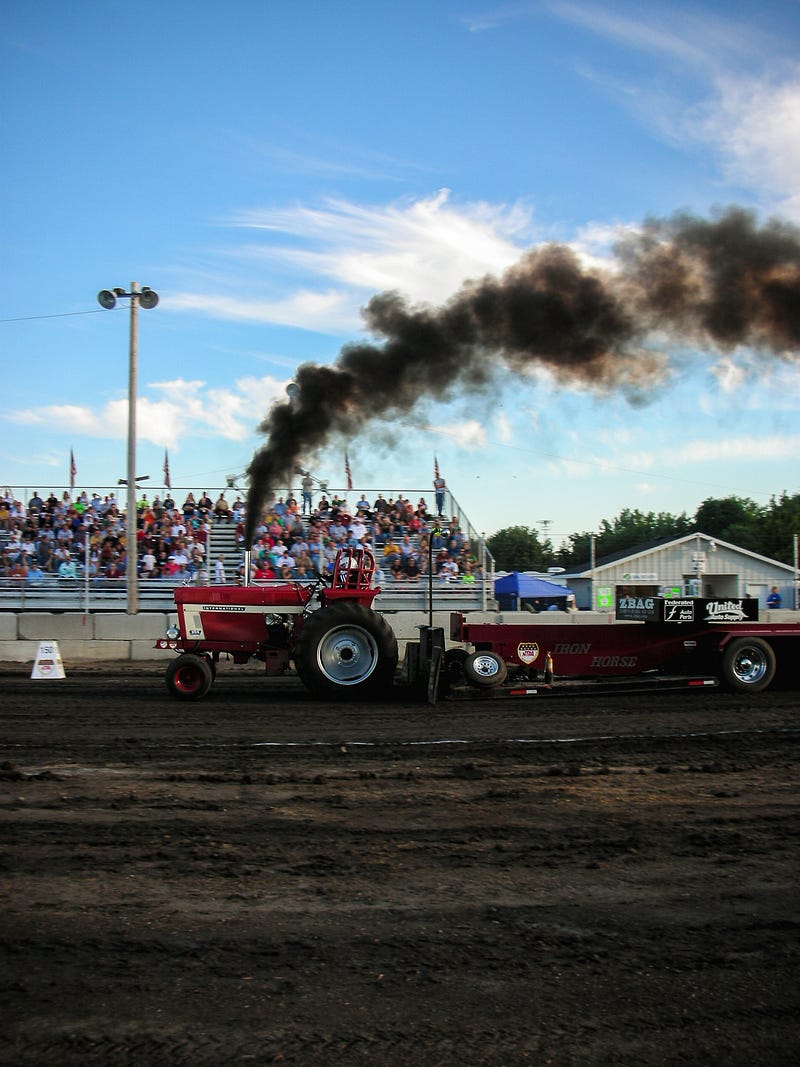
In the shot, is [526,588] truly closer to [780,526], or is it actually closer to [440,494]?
[440,494]

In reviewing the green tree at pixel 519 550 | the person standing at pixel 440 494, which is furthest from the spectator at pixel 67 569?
the green tree at pixel 519 550

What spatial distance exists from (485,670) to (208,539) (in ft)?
27.9

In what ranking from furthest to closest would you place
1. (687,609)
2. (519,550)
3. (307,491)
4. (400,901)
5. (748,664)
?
1. (519,550)
2. (307,491)
3. (748,664)
4. (687,609)
5. (400,901)

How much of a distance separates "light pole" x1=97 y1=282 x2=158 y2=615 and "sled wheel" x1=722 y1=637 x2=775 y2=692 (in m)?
11.0

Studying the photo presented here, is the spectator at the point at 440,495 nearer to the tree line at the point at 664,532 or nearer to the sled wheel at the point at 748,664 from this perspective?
the sled wheel at the point at 748,664

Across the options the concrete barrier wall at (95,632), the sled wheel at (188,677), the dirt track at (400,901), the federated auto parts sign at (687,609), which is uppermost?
the federated auto parts sign at (687,609)

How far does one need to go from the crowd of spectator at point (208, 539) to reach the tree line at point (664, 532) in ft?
119

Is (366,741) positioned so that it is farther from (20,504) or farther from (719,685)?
(20,504)

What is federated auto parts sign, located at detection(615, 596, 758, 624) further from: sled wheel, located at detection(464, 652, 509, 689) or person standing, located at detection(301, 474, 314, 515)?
person standing, located at detection(301, 474, 314, 515)

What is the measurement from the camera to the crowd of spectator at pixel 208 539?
16.9m

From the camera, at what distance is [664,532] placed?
89500mm

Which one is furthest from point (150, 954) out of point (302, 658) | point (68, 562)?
point (68, 562)

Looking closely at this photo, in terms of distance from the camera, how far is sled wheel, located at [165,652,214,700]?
A: 37.8ft

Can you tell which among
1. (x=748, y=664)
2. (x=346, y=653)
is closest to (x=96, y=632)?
(x=346, y=653)
